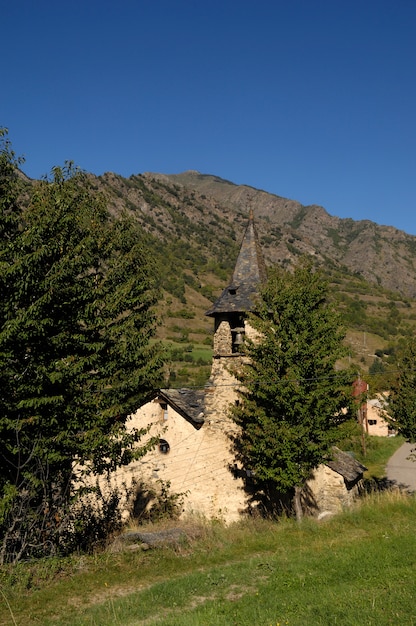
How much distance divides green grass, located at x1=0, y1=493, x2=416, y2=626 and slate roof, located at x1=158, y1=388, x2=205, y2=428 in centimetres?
657

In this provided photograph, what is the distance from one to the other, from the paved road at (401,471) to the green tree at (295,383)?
1711cm

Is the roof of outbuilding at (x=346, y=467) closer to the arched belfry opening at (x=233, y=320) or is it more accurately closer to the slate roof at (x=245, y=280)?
the arched belfry opening at (x=233, y=320)

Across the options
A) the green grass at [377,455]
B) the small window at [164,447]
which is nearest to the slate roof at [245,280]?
the small window at [164,447]

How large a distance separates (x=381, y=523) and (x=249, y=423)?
16.5 feet

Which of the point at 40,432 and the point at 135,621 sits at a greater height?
the point at 40,432

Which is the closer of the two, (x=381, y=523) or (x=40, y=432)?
(x=40, y=432)

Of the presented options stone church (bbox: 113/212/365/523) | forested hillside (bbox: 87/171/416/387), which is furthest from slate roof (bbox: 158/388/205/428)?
forested hillside (bbox: 87/171/416/387)

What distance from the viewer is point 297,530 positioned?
12336 millimetres

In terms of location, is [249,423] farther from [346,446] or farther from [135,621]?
[346,446]

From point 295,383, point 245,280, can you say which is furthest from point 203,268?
point 295,383

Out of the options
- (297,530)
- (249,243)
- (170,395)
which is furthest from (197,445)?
(249,243)

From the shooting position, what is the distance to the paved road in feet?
101

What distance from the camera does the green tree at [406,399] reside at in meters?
22.9

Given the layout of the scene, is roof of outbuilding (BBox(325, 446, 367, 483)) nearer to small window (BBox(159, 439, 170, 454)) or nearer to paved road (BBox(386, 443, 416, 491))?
small window (BBox(159, 439, 170, 454))
